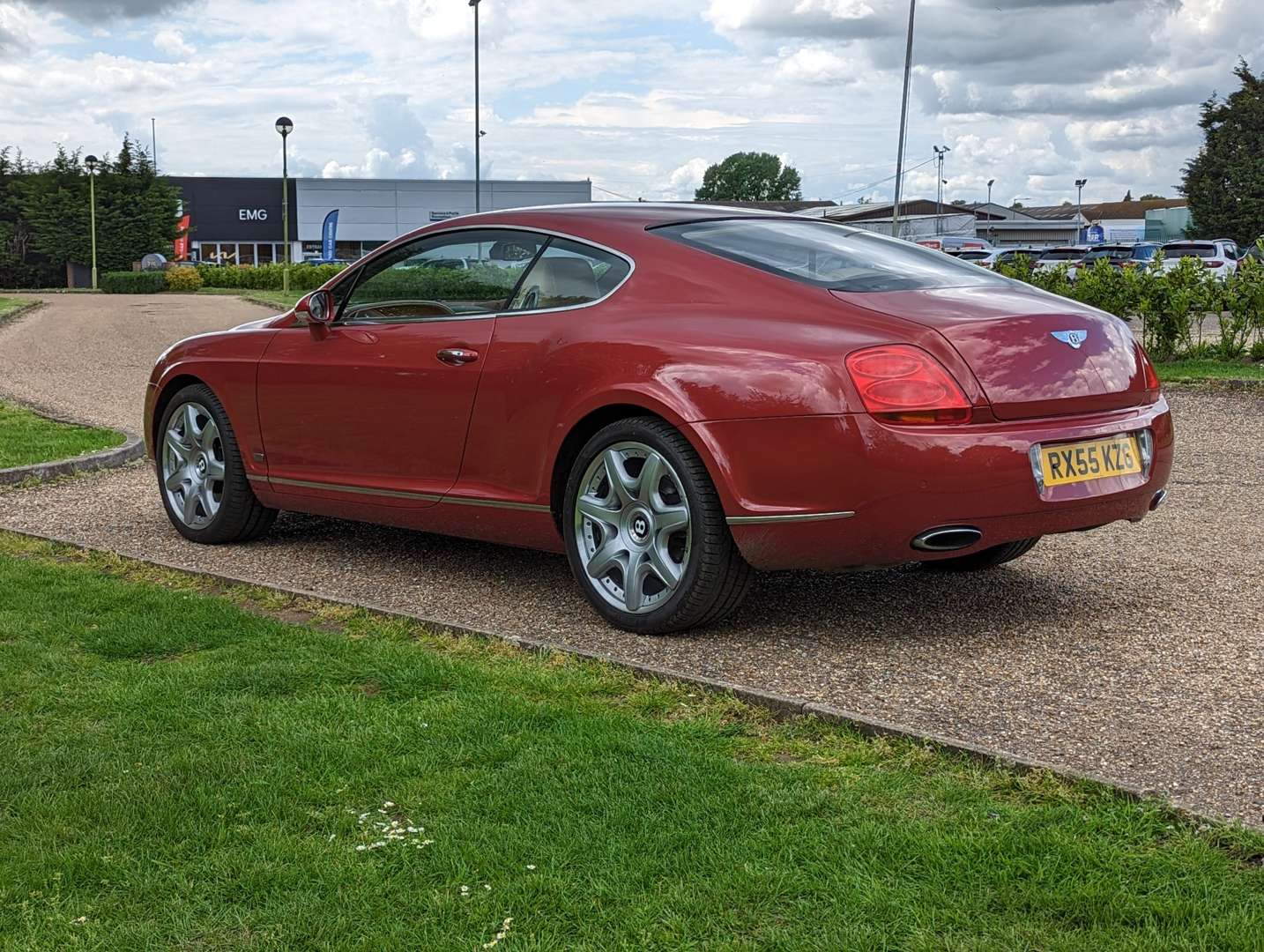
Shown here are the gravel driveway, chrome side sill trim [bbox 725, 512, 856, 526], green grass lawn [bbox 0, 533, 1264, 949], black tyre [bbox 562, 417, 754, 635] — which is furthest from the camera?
black tyre [bbox 562, 417, 754, 635]

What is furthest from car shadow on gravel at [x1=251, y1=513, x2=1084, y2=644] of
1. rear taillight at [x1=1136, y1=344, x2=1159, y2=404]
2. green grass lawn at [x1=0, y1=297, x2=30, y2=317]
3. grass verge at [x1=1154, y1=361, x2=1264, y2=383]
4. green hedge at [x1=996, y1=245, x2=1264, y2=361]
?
green grass lawn at [x1=0, y1=297, x2=30, y2=317]

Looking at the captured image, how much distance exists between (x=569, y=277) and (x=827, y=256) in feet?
3.14

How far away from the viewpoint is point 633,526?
16.4ft

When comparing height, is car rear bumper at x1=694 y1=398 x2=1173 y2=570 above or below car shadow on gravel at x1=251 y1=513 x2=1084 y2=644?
above

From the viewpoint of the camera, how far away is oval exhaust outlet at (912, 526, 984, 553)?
448 centimetres

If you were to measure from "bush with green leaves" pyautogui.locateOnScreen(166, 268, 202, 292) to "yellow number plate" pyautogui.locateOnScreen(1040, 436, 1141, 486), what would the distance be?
157 ft

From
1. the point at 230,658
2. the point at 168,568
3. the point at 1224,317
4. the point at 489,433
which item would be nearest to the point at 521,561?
the point at 489,433

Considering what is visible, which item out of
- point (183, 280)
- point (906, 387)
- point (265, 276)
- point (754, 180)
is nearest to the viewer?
point (906, 387)

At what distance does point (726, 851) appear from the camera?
3051 mm

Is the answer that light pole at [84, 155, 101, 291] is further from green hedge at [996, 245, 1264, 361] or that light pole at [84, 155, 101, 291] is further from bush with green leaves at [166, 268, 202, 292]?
green hedge at [996, 245, 1264, 361]

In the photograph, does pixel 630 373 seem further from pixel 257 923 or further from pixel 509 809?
pixel 257 923

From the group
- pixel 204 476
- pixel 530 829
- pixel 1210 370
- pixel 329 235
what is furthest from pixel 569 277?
pixel 329 235

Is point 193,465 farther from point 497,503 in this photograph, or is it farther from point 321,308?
point 497,503

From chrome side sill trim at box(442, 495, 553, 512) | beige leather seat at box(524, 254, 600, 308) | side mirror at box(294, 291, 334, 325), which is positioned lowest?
chrome side sill trim at box(442, 495, 553, 512)
